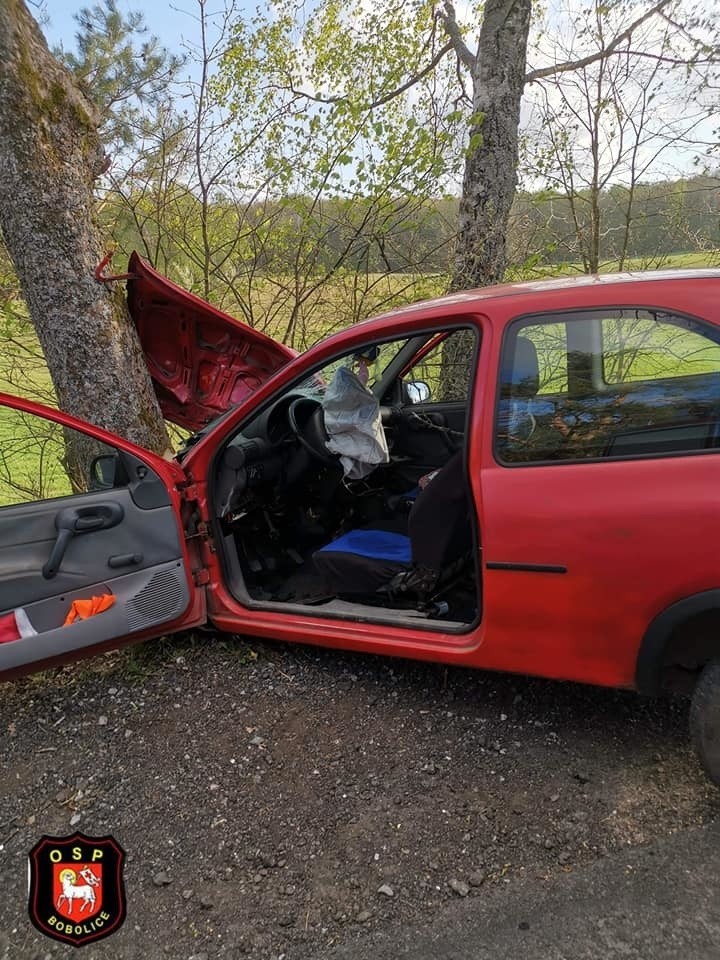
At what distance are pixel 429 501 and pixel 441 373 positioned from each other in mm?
2058

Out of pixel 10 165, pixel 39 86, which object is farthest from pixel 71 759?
pixel 39 86

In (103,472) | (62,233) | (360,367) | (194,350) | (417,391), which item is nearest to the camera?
(103,472)

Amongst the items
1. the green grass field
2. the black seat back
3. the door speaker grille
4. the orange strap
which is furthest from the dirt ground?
the green grass field

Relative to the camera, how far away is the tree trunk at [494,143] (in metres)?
5.34

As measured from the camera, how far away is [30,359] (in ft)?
18.1

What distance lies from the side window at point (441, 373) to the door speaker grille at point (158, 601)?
1.84 metres

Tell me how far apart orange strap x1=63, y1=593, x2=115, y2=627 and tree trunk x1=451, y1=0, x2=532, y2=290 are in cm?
418

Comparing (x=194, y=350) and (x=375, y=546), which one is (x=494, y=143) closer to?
(x=194, y=350)

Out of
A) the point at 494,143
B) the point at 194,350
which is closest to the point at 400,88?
the point at 494,143

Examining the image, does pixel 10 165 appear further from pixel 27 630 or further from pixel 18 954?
pixel 18 954

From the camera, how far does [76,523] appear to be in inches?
104

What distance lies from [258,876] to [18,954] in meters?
0.67

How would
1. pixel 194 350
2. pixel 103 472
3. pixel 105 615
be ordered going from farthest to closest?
pixel 194 350 → pixel 103 472 → pixel 105 615

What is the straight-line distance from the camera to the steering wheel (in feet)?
10.3
